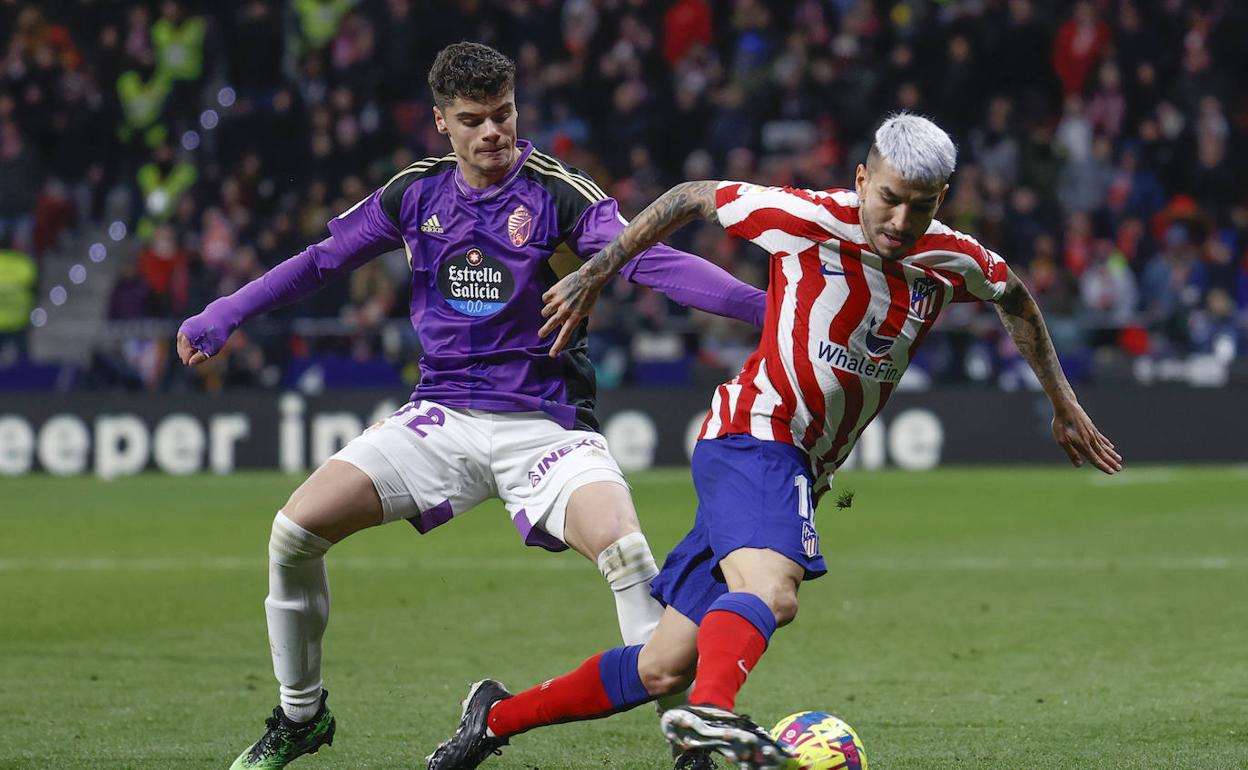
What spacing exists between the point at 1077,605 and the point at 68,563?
19.3ft

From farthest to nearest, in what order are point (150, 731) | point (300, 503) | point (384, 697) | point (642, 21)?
point (642, 21) < point (384, 697) < point (150, 731) < point (300, 503)

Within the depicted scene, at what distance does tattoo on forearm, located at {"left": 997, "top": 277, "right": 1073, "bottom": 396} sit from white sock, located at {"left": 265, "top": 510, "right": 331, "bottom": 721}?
205 cm

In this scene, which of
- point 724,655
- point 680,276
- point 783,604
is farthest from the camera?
point 680,276

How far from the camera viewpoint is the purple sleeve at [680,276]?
204 inches

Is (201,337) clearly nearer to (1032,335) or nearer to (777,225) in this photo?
(777,225)

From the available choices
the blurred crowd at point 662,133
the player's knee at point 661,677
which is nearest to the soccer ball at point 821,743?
the player's knee at point 661,677

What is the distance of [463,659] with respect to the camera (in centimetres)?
751

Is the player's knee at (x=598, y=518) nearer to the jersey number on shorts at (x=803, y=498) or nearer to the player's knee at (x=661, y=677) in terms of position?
the player's knee at (x=661, y=677)

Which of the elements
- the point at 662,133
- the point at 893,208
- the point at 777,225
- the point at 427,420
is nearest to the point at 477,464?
the point at 427,420

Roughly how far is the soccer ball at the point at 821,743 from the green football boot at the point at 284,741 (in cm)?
147

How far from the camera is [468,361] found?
5516 mm

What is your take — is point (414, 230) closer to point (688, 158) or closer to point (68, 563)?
point (68, 563)

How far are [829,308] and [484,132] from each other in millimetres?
1228

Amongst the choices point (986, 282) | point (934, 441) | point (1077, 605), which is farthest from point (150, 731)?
point (934, 441)
